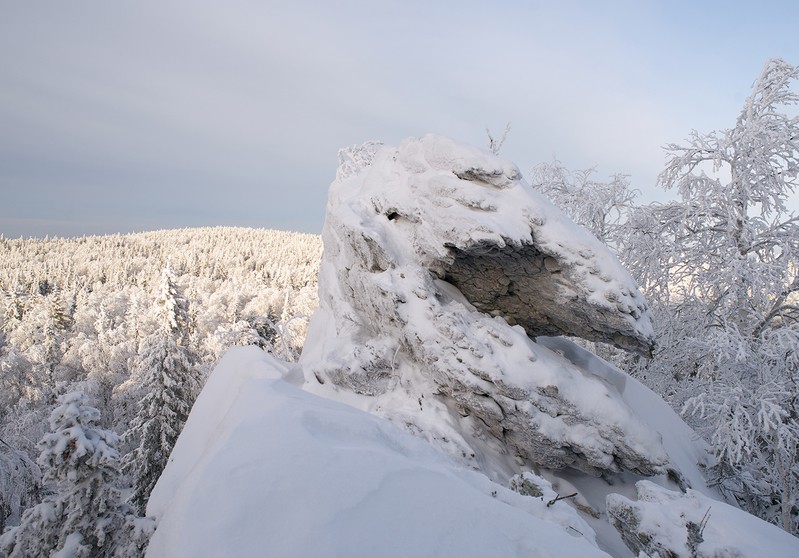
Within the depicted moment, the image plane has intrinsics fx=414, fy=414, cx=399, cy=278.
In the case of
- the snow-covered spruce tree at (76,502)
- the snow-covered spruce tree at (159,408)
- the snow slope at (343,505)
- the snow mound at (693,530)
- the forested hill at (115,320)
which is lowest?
the forested hill at (115,320)

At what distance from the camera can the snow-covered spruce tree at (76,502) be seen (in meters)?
4.99

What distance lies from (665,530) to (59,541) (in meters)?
7.20

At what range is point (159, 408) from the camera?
16.8 m

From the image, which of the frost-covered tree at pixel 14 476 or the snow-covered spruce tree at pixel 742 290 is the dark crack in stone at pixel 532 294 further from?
the frost-covered tree at pixel 14 476

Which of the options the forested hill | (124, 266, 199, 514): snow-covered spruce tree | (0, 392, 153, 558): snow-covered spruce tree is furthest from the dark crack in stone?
(124, 266, 199, 514): snow-covered spruce tree

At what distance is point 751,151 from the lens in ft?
30.6

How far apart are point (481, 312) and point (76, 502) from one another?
7.06 metres

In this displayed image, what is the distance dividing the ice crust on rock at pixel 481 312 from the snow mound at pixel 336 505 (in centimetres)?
333

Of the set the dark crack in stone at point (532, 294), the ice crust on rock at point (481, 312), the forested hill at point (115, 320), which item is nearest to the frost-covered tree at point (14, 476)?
the forested hill at point (115, 320)

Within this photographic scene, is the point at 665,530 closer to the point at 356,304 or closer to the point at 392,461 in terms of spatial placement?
the point at 392,461

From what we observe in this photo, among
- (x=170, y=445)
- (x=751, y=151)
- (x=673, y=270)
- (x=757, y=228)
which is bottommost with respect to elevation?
(x=170, y=445)

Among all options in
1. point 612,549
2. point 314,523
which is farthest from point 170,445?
point 314,523

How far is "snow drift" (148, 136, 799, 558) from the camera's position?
4484 mm

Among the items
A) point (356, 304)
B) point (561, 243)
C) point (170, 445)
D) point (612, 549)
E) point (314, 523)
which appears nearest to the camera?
point (314, 523)
